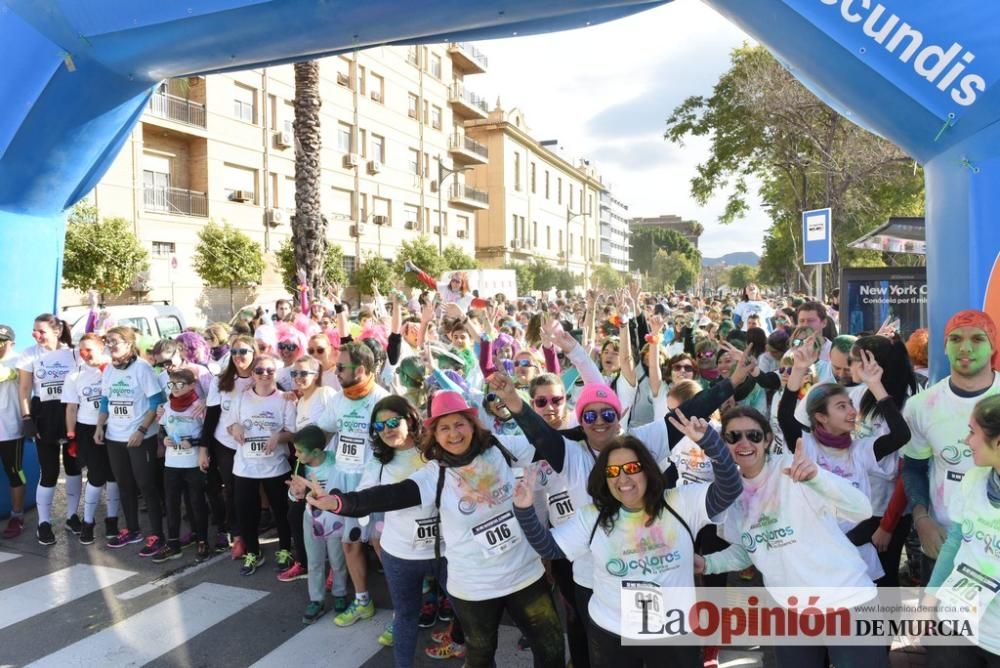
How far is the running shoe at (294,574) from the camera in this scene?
5.14 meters

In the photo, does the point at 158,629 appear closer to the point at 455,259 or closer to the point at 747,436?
the point at 747,436

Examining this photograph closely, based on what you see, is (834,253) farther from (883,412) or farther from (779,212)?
(883,412)

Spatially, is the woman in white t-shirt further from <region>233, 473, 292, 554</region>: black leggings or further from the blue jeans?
<region>233, 473, 292, 554</region>: black leggings

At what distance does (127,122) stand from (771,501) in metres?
6.74

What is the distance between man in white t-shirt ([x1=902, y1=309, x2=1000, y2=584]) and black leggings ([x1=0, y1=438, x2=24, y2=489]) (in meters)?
7.26

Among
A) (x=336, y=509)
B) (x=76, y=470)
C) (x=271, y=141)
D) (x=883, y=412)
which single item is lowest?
(x=76, y=470)

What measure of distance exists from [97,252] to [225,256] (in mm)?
5081

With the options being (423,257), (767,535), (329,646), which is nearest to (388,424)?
(329,646)

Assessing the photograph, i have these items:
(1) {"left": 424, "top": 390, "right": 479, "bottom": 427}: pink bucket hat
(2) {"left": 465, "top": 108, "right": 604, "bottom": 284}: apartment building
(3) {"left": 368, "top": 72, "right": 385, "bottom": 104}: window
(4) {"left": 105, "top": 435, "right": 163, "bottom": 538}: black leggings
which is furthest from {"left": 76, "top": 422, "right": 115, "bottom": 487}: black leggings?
(2) {"left": 465, "top": 108, "right": 604, "bottom": 284}: apartment building

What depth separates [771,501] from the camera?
287 centimetres

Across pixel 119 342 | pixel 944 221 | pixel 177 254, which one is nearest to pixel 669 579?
pixel 944 221

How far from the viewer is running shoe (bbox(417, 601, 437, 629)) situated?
4.45m

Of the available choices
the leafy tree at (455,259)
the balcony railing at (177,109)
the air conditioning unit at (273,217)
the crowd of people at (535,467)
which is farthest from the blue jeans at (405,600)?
the leafy tree at (455,259)

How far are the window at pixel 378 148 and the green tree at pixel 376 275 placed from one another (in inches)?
265
